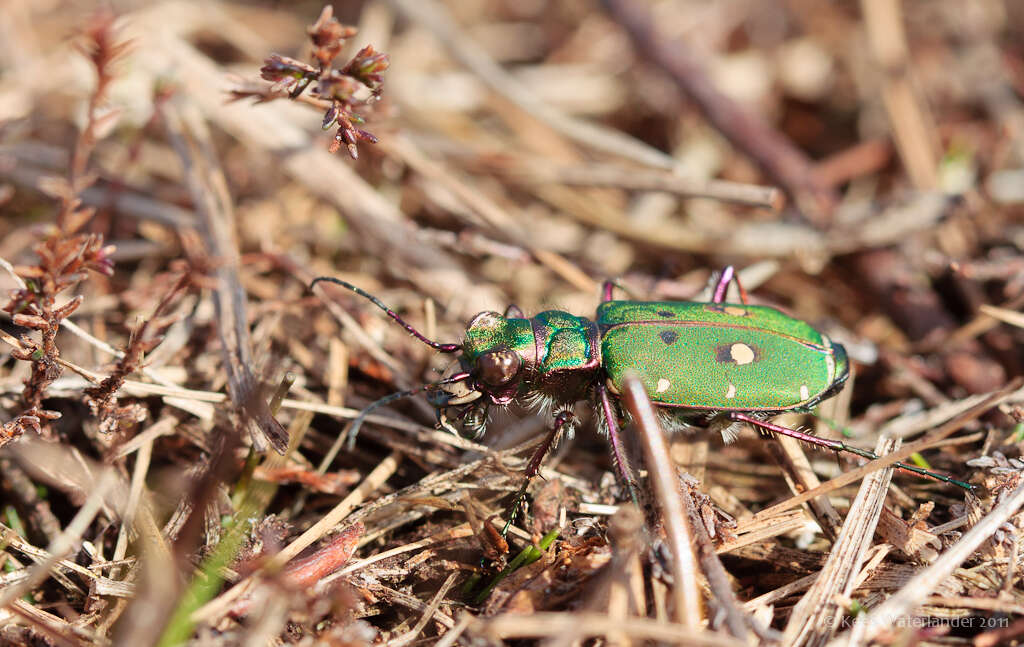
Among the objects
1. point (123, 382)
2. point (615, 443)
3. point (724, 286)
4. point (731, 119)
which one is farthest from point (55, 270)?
point (731, 119)

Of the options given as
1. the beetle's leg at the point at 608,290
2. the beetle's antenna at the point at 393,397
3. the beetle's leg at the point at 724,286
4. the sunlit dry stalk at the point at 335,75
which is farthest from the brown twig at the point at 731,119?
the sunlit dry stalk at the point at 335,75

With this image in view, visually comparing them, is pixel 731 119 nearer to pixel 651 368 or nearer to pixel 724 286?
pixel 724 286

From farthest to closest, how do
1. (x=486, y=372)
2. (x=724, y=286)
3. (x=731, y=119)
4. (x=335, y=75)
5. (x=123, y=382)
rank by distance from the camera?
(x=731, y=119) → (x=724, y=286) → (x=486, y=372) → (x=123, y=382) → (x=335, y=75)

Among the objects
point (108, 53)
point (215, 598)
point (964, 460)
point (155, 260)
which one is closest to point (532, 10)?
point (155, 260)

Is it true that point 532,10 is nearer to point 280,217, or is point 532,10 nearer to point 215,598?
point 280,217

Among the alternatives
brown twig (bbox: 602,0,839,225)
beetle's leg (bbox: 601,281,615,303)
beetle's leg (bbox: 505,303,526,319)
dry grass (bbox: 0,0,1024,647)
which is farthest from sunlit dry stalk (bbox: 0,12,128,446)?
brown twig (bbox: 602,0,839,225)

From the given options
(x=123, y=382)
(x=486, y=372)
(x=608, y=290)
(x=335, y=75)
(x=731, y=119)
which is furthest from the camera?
(x=731, y=119)

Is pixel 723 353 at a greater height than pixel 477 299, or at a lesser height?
greater

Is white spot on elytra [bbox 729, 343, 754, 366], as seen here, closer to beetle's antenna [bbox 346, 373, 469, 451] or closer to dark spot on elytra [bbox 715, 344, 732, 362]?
dark spot on elytra [bbox 715, 344, 732, 362]

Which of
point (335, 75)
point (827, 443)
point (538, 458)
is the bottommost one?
point (538, 458)
